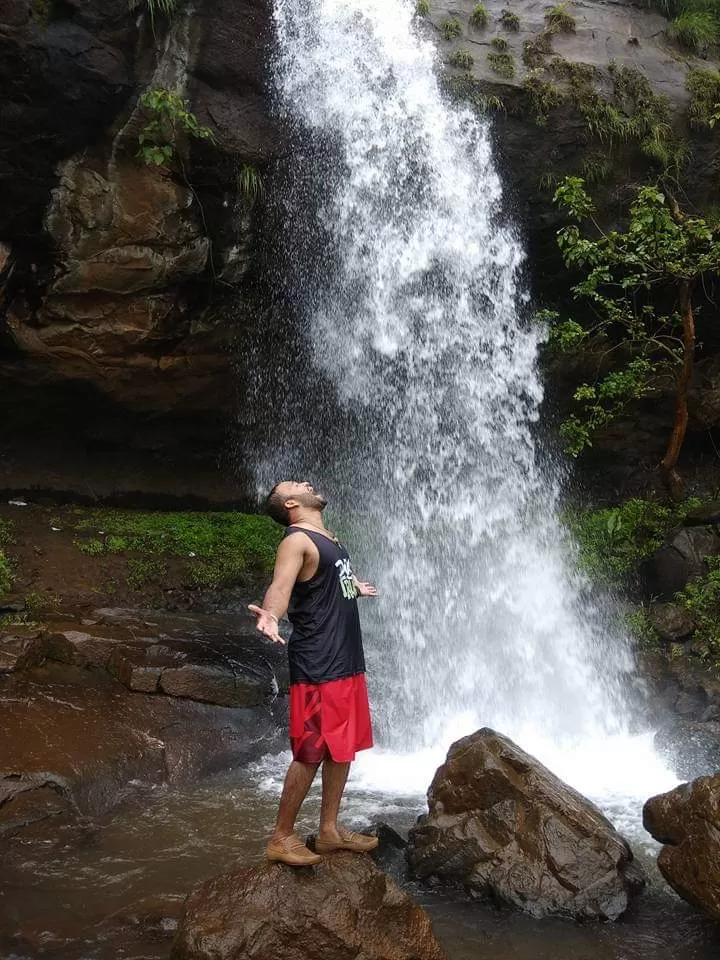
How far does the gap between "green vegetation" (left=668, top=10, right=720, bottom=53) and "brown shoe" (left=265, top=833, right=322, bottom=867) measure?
12.4m

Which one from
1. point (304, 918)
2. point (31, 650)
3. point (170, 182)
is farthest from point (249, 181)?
point (304, 918)

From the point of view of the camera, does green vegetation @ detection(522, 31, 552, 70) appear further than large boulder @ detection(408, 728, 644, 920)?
Yes

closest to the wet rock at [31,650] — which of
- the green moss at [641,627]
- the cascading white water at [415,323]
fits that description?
the cascading white water at [415,323]

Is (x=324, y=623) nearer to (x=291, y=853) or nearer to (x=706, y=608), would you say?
(x=291, y=853)

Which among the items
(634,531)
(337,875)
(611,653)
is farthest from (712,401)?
(337,875)

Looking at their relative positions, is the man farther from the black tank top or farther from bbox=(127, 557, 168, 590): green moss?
bbox=(127, 557, 168, 590): green moss

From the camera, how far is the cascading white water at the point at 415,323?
32.9 feet

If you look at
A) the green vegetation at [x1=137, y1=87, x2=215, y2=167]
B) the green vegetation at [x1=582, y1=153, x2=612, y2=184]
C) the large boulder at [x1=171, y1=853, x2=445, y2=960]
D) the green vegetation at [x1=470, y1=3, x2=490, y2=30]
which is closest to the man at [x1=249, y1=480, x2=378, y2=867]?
the large boulder at [x1=171, y1=853, x2=445, y2=960]

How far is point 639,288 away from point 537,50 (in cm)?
361

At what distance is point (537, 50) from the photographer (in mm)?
10734

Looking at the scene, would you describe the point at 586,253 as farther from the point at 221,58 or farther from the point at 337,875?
the point at 337,875

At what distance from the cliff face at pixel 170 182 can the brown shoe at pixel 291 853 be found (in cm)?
743

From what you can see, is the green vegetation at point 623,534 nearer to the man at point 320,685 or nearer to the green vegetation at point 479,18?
the man at point 320,685

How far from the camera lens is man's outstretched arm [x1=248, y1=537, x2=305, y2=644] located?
3.41 meters
